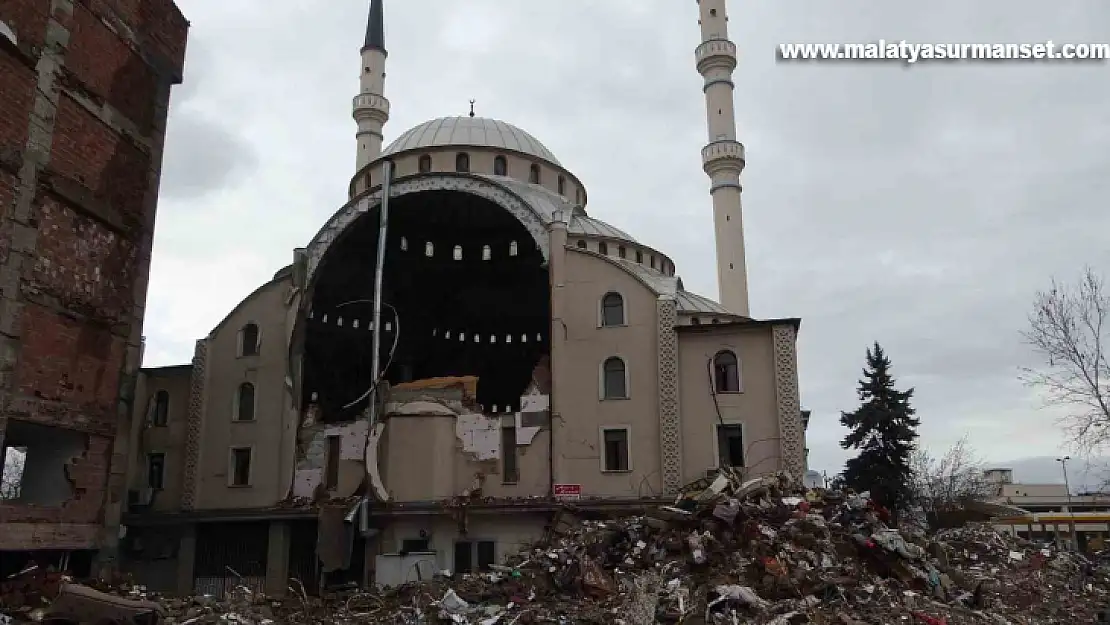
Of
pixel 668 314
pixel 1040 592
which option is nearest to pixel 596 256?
pixel 668 314

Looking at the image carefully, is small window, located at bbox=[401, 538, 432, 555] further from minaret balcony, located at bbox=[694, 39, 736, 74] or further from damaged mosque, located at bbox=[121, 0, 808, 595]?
minaret balcony, located at bbox=[694, 39, 736, 74]

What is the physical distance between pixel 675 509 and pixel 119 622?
10.3m

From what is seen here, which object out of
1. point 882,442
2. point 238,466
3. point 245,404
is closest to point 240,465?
point 238,466

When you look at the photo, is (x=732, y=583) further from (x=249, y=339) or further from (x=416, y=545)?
(x=249, y=339)

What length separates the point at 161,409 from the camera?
26.8m

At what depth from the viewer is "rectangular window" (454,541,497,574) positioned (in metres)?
23.0

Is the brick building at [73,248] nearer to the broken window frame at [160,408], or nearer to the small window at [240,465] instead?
the small window at [240,465]

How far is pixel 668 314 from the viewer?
75.6ft

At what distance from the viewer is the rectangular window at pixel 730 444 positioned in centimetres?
2227

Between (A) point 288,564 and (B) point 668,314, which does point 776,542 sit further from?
(A) point 288,564

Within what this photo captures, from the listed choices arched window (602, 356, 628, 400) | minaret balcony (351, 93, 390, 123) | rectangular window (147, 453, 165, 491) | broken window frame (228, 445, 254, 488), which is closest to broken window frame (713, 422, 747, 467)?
arched window (602, 356, 628, 400)

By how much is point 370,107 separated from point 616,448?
27.1m

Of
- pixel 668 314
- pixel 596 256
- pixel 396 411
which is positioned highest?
pixel 596 256

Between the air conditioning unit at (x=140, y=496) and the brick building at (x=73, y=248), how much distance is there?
9634 millimetres
